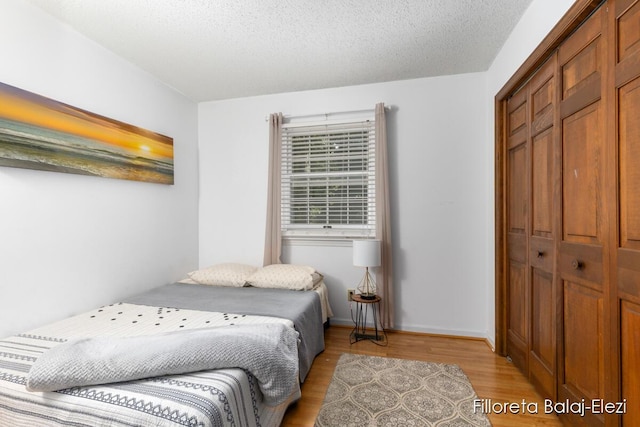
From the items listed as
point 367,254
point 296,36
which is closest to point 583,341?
point 367,254

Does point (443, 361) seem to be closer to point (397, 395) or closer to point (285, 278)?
point (397, 395)

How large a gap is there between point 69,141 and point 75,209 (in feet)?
1.64

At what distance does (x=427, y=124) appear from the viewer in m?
2.88

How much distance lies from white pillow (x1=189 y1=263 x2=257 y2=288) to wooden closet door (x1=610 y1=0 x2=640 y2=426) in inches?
103

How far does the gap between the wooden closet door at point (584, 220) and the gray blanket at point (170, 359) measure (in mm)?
1475

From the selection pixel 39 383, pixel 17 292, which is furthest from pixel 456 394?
pixel 17 292

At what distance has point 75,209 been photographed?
2.11 metres

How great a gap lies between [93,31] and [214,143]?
4.91ft

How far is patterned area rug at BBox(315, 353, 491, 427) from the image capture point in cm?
165

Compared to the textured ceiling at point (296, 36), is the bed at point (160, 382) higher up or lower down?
lower down

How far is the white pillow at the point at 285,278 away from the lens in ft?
8.75

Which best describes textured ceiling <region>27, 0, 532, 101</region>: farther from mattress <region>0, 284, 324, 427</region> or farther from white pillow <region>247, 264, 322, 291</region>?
mattress <region>0, 284, 324, 427</region>

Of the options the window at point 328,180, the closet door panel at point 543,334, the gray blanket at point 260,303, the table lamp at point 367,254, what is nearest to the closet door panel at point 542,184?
the closet door panel at point 543,334

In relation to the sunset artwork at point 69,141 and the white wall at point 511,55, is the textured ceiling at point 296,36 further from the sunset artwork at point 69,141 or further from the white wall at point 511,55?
the sunset artwork at point 69,141
